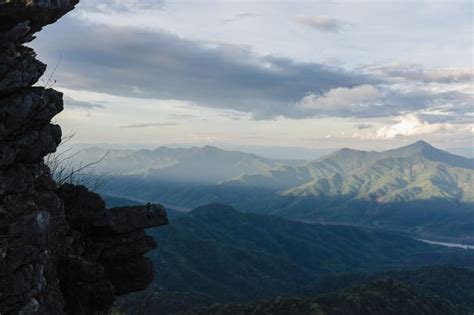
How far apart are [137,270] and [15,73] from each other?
1711cm

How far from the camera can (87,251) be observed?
3200 cm

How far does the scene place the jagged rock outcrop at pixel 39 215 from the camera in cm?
2317

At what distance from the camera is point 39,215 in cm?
2464

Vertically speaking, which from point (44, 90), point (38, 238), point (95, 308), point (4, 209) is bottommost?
point (95, 308)

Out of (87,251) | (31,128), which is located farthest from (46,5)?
(87,251)

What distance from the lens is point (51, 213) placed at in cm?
2778

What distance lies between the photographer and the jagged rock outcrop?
912 inches

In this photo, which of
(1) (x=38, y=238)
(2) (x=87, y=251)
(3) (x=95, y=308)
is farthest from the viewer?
(2) (x=87, y=251)

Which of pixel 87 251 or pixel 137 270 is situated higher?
pixel 87 251

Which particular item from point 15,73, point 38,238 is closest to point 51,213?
point 38,238

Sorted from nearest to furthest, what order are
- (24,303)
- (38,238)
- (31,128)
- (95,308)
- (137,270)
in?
(24,303) < (38,238) < (31,128) < (95,308) < (137,270)

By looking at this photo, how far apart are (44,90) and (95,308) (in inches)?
561

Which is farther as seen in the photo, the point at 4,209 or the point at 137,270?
the point at 137,270

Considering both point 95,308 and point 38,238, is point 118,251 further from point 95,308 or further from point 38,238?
point 38,238
